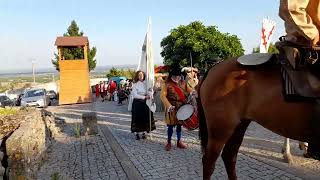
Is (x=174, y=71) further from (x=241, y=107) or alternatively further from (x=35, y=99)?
(x=35, y=99)

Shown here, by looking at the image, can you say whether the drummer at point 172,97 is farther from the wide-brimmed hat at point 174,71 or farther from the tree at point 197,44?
the tree at point 197,44

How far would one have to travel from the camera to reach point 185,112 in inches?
296

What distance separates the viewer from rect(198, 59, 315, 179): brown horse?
12.8 feet

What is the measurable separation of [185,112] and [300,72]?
394cm

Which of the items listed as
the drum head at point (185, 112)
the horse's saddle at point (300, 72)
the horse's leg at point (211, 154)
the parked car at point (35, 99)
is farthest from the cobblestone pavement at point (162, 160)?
the parked car at point (35, 99)

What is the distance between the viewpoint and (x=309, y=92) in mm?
3660

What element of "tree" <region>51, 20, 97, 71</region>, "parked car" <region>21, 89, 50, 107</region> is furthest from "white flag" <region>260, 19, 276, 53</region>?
"tree" <region>51, 20, 97, 71</region>

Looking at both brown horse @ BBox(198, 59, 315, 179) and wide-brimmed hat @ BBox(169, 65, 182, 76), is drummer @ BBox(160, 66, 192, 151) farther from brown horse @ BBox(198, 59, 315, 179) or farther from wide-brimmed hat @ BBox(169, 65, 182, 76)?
brown horse @ BBox(198, 59, 315, 179)

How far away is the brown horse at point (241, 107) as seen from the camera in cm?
390

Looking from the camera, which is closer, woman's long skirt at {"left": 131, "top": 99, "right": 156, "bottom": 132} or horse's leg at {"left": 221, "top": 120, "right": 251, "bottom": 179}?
horse's leg at {"left": 221, "top": 120, "right": 251, "bottom": 179}

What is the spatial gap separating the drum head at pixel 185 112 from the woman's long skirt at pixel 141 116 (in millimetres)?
2349

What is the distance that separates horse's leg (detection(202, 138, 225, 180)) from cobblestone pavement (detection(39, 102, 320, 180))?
126cm

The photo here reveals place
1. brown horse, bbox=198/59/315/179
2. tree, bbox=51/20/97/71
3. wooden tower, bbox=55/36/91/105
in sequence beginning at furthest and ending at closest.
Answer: tree, bbox=51/20/97/71, wooden tower, bbox=55/36/91/105, brown horse, bbox=198/59/315/179

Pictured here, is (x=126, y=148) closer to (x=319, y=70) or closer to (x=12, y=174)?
(x=12, y=174)
